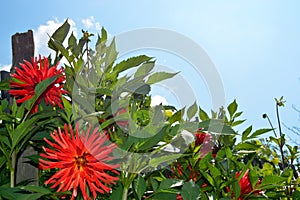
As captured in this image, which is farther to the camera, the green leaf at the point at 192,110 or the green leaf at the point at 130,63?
the green leaf at the point at 192,110

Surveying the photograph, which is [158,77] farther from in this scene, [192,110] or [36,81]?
[36,81]

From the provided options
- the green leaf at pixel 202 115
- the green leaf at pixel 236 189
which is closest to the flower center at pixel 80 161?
the green leaf at pixel 236 189

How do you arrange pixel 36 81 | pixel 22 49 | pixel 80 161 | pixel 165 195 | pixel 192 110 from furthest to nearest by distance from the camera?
pixel 22 49 < pixel 192 110 < pixel 36 81 < pixel 165 195 < pixel 80 161

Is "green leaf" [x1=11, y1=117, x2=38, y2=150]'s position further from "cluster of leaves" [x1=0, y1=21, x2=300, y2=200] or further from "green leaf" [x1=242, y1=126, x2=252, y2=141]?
"green leaf" [x1=242, y1=126, x2=252, y2=141]

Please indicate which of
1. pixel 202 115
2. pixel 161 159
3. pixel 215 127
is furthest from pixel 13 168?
pixel 202 115

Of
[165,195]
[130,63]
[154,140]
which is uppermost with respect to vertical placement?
[130,63]

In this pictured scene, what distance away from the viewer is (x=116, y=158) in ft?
2.95

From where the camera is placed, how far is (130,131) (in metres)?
0.96

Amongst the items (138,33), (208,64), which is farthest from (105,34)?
(208,64)

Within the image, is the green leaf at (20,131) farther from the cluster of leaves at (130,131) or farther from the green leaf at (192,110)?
the green leaf at (192,110)

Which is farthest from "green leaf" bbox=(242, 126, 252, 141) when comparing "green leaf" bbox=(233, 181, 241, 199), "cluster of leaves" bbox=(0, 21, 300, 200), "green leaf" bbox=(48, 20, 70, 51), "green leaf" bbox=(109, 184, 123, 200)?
"green leaf" bbox=(48, 20, 70, 51)

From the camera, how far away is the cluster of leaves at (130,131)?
3.11ft

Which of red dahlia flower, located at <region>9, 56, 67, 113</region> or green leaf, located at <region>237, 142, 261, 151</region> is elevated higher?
red dahlia flower, located at <region>9, 56, 67, 113</region>

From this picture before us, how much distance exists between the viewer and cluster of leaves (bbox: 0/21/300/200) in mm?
948
